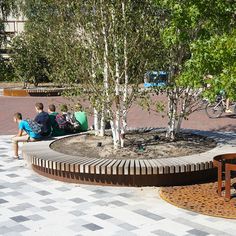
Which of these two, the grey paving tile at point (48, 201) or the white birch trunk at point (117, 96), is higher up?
the white birch trunk at point (117, 96)

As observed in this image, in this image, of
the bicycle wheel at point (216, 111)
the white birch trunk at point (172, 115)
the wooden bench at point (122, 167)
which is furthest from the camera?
the bicycle wheel at point (216, 111)

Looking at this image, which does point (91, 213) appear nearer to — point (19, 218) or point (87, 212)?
point (87, 212)

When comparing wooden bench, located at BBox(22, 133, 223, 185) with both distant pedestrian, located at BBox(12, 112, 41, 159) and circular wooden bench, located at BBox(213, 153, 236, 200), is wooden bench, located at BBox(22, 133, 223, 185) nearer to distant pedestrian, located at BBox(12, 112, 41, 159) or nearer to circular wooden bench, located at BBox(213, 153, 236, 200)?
circular wooden bench, located at BBox(213, 153, 236, 200)

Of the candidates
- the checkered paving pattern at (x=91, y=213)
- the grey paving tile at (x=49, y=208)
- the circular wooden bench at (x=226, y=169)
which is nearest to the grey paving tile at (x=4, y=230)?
the checkered paving pattern at (x=91, y=213)

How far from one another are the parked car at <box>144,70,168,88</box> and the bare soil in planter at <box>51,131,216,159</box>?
1193mm

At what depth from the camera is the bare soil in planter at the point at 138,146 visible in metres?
9.00

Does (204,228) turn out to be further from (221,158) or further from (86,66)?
(86,66)

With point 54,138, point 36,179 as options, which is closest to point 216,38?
point 36,179

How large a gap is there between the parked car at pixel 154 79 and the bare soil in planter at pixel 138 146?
1193 mm

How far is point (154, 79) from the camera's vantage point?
9.45 metres

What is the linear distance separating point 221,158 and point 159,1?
2696 millimetres

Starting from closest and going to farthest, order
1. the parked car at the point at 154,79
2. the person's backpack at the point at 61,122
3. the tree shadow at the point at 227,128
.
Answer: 1. the parked car at the point at 154,79
2. the person's backpack at the point at 61,122
3. the tree shadow at the point at 227,128

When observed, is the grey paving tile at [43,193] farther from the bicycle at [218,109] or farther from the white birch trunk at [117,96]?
the bicycle at [218,109]

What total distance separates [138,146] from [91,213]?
113 inches
